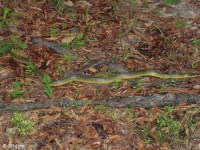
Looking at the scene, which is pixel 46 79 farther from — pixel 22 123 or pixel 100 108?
pixel 100 108

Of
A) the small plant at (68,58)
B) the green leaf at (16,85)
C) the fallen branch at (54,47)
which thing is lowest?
Result: the green leaf at (16,85)

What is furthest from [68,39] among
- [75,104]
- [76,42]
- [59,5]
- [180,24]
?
[180,24]

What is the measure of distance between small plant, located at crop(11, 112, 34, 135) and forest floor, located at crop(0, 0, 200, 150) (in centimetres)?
2

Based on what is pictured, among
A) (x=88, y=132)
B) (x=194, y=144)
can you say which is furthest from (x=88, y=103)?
(x=194, y=144)

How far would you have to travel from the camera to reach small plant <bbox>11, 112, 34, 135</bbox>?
6180mm

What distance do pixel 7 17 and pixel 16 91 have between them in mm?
2533

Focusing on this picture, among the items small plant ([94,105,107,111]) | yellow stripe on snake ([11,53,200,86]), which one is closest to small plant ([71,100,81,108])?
small plant ([94,105,107,111])

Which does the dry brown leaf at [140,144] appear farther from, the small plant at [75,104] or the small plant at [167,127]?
the small plant at [75,104]

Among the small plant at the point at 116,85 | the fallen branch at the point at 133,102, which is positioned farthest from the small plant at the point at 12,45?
the small plant at the point at 116,85

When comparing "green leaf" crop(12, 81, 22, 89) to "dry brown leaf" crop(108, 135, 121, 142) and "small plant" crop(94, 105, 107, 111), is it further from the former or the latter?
"dry brown leaf" crop(108, 135, 121, 142)

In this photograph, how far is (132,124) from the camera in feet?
20.9

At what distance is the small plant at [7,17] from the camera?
849cm

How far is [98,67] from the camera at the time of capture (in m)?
7.63

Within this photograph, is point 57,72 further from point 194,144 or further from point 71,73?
point 194,144
